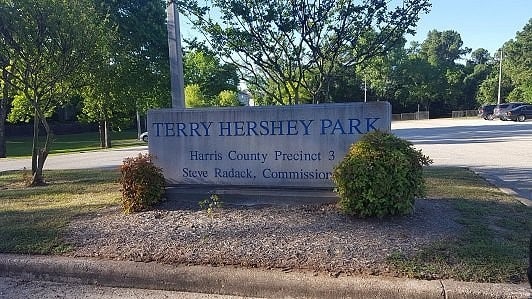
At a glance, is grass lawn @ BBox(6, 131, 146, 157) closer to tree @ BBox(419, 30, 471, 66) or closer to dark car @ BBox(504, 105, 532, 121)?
dark car @ BBox(504, 105, 532, 121)

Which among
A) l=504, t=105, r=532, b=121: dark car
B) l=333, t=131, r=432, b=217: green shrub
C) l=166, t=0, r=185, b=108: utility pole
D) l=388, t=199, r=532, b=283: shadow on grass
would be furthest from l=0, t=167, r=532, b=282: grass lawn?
l=504, t=105, r=532, b=121: dark car

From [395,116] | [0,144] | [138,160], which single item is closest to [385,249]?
[138,160]

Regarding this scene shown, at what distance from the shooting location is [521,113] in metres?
40.2

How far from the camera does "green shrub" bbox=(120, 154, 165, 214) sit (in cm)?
629

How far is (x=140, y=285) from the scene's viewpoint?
4324mm

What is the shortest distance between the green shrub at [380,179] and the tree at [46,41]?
22.6 feet

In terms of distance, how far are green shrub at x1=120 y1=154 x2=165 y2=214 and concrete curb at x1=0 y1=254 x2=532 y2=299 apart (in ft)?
5.31

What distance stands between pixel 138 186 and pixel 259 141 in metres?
1.81

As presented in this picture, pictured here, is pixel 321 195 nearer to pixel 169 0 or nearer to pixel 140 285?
pixel 140 285

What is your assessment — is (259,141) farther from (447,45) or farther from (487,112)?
(447,45)

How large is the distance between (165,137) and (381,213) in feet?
11.8

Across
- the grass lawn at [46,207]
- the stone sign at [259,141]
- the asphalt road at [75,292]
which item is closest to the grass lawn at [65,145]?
the grass lawn at [46,207]

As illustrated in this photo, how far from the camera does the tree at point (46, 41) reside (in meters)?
8.96

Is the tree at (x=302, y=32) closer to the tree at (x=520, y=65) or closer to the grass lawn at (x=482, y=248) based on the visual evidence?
the grass lawn at (x=482, y=248)
